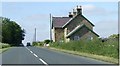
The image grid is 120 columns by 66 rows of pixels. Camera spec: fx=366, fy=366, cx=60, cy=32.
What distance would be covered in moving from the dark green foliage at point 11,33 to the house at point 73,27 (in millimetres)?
41431

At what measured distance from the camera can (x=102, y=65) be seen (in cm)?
2247

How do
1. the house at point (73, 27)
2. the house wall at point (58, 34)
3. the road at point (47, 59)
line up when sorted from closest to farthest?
the road at point (47, 59) < the house at point (73, 27) < the house wall at point (58, 34)

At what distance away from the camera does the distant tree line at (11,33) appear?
139 metres

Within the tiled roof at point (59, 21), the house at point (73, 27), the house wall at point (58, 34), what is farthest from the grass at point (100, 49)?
the tiled roof at point (59, 21)

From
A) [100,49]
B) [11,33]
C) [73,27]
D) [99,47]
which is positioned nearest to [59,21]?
[73,27]

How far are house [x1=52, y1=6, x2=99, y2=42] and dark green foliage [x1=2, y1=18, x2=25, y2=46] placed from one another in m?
41.4

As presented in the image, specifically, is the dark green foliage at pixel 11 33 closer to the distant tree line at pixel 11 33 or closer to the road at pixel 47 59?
the distant tree line at pixel 11 33

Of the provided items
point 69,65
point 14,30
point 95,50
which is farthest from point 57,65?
point 14,30

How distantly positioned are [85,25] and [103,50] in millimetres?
53749

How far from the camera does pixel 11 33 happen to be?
149 metres

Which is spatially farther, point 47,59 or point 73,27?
point 73,27

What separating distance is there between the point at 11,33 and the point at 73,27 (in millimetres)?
59783

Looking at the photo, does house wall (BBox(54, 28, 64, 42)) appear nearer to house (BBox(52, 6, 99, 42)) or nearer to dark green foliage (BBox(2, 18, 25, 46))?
house (BBox(52, 6, 99, 42))

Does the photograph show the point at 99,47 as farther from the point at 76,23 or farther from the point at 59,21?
the point at 59,21
